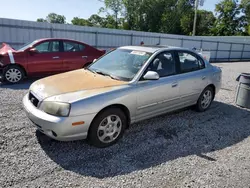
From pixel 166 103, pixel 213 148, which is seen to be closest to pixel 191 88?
pixel 166 103

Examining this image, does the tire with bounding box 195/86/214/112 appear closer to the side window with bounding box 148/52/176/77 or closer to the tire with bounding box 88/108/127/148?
the side window with bounding box 148/52/176/77

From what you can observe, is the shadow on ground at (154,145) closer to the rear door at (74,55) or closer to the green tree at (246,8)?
the rear door at (74,55)

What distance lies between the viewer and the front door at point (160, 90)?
12.0ft

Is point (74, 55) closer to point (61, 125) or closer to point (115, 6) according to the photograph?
point (61, 125)

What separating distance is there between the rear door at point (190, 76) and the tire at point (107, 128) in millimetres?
1621

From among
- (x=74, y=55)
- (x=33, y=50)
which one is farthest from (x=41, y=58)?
(x=74, y=55)

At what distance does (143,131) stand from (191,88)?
1.51 m

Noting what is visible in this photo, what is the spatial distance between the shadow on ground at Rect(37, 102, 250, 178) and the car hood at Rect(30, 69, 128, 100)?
32.3 inches

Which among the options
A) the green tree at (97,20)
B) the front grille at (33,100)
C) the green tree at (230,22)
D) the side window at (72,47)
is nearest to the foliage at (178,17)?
the green tree at (230,22)

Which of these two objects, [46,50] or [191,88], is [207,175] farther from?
[46,50]

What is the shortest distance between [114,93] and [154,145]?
44.1 inches

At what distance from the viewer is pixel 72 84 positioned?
11.3ft

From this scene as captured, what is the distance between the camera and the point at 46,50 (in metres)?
7.20

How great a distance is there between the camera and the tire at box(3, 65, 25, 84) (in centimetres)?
671
